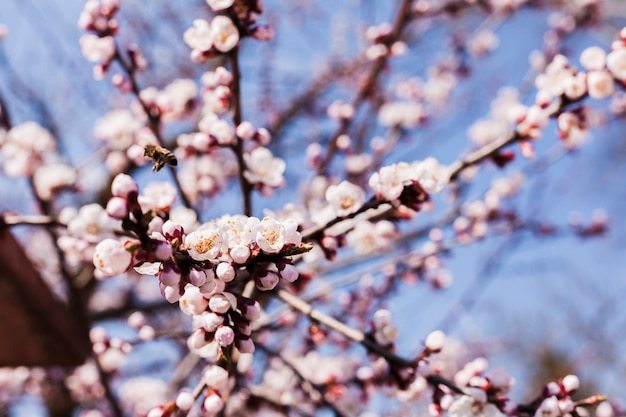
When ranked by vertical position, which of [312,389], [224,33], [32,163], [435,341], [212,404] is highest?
[224,33]

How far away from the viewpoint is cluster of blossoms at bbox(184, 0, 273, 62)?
1742 mm

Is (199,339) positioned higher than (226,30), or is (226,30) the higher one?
(226,30)

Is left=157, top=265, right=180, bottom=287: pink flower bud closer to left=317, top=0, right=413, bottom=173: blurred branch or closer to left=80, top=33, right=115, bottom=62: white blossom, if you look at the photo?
left=80, top=33, right=115, bottom=62: white blossom

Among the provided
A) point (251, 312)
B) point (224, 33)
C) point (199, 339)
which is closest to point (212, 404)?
point (199, 339)

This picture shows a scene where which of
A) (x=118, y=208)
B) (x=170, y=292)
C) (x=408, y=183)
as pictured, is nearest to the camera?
(x=118, y=208)

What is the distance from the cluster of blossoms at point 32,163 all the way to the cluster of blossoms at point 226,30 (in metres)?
1.53

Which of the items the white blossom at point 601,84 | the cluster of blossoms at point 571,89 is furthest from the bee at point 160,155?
the white blossom at point 601,84

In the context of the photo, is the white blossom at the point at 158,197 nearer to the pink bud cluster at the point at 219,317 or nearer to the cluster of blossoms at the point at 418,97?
the pink bud cluster at the point at 219,317

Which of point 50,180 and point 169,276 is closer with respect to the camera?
point 169,276

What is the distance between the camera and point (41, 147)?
2986 mm

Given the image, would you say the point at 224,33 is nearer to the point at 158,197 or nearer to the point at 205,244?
the point at 158,197

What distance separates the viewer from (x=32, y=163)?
9.32 feet

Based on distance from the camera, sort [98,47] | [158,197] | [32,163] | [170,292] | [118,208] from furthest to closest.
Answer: [32,163]
[98,47]
[158,197]
[170,292]
[118,208]

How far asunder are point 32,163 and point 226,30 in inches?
68.3
